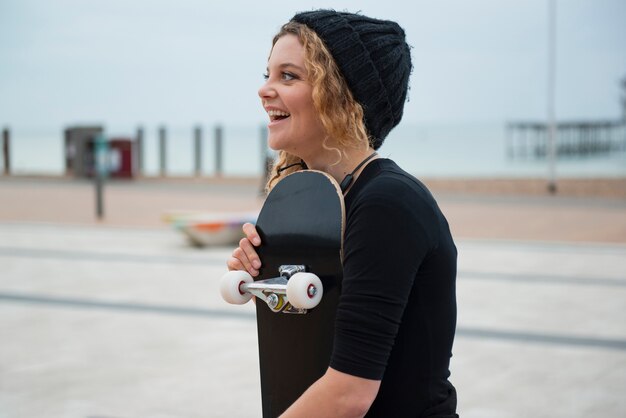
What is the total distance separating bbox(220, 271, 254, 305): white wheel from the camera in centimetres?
180

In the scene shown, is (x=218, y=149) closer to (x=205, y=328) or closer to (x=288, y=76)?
(x=205, y=328)

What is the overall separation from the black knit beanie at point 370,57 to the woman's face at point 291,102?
69 millimetres

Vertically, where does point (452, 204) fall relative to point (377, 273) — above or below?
below

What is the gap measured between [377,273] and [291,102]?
421 mm

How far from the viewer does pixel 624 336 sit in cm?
613

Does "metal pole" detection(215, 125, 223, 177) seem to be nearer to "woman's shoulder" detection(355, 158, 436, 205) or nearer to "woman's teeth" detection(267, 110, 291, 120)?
"woman's teeth" detection(267, 110, 291, 120)

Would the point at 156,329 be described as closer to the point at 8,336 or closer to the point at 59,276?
the point at 8,336

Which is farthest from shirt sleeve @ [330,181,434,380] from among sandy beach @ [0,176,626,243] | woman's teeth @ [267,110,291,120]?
sandy beach @ [0,176,626,243]

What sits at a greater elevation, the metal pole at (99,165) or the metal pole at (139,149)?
the metal pole at (99,165)

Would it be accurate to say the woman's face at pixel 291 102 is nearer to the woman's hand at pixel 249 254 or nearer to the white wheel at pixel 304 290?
the woman's hand at pixel 249 254

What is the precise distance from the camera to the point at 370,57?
1.79 meters

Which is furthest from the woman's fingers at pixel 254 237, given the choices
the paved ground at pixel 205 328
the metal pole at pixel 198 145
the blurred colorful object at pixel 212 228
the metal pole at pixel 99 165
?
the metal pole at pixel 198 145

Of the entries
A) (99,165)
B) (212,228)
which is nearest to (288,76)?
(212,228)

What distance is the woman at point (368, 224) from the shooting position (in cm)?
162
